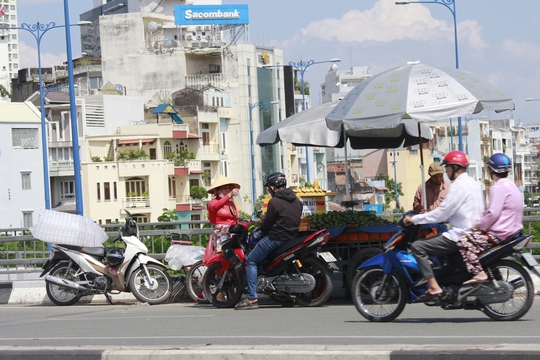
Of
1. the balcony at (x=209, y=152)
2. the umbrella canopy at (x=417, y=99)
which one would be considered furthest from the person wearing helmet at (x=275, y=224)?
the balcony at (x=209, y=152)

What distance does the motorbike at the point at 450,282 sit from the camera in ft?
34.0

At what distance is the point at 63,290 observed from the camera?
15516mm

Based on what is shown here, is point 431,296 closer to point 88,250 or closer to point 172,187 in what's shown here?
point 88,250

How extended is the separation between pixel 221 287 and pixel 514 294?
15.3 feet

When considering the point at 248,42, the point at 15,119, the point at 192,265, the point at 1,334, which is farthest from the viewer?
the point at 248,42

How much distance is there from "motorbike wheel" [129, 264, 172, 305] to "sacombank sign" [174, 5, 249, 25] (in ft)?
285

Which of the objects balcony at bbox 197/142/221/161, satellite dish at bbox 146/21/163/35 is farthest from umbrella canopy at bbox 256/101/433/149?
satellite dish at bbox 146/21/163/35

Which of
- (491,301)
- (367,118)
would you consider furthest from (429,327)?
(367,118)

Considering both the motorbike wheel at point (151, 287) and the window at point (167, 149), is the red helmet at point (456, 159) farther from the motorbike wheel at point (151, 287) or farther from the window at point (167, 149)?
the window at point (167, 149)

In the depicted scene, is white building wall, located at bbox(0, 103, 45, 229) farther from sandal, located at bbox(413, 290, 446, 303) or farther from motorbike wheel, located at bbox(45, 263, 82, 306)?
sandal, located at bbox(413, 290, 446, 303)

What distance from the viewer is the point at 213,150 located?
314ft

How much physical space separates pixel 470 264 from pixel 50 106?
79.5 m

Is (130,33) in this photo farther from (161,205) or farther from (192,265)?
(192,265)

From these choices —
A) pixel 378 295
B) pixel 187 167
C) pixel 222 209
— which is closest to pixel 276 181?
pixel 222 209
